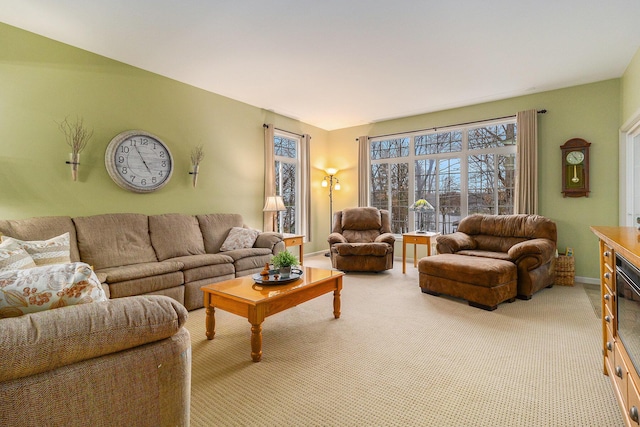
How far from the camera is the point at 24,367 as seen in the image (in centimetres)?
86

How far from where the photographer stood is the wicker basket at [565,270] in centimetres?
423

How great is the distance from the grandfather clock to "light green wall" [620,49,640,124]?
1.67ft

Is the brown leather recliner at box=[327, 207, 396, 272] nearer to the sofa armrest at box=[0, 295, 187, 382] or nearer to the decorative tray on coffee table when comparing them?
the decorative tray on coffee table

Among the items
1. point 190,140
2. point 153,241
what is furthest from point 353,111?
point 153,241

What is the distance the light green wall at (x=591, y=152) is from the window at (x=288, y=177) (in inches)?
139

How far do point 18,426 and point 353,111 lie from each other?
5533mm

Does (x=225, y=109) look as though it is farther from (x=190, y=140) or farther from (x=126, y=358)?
(x=126, y=358)

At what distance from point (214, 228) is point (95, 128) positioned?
69.9 inches

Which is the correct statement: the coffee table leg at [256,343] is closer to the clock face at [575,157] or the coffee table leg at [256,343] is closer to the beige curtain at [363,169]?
the beige curtain at [363,169]

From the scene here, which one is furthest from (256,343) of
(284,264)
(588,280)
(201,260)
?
(588,280)

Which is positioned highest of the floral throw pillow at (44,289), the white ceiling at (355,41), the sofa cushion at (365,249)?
the white ceiling at (355,41)

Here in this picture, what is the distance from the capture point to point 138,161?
3.88 metres

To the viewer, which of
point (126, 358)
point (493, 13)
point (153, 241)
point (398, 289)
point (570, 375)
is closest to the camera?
point (126, 358)

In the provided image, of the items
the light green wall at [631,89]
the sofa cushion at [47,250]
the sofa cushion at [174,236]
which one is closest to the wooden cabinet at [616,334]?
the light green wall at [631,89]
